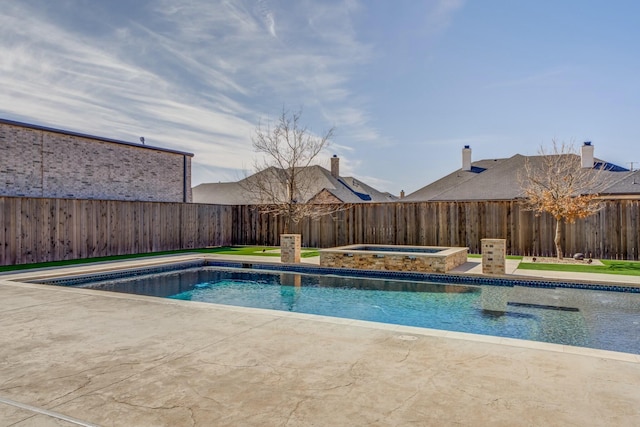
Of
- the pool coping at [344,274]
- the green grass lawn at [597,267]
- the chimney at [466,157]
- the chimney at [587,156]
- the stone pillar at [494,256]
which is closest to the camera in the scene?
the pool coping at [344,274]

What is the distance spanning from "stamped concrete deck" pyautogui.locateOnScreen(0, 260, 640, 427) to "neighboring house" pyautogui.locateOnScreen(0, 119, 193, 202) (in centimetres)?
999

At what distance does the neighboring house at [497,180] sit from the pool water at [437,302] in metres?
8.36

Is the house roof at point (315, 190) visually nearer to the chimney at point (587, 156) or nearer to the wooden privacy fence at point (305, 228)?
the wooden privacy fence at point (305, 228)

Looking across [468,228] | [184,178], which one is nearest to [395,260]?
[468,228]

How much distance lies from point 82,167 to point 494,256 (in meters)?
13.8

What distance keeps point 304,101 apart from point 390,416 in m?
14.4

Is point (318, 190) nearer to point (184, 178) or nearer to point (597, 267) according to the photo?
point (184, 178)

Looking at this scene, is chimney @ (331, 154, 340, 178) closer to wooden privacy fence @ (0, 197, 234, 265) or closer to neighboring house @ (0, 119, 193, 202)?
neighboring house @ (0, 119, 193, 202)

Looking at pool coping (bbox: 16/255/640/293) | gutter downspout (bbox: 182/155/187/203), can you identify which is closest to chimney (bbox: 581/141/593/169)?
pool coping (bbox: 16/255/640/293)

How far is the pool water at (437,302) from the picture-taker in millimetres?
5617

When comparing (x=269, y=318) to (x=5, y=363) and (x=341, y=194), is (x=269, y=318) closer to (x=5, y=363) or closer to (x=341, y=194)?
(x=5, y=363)

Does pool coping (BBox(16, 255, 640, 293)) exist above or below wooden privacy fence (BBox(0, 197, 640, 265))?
below

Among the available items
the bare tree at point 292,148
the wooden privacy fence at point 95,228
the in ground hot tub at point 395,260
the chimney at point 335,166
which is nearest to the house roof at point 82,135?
the wooden privacy fence at point 95,228

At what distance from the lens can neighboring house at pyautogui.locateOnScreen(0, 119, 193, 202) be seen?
12.6 metres
